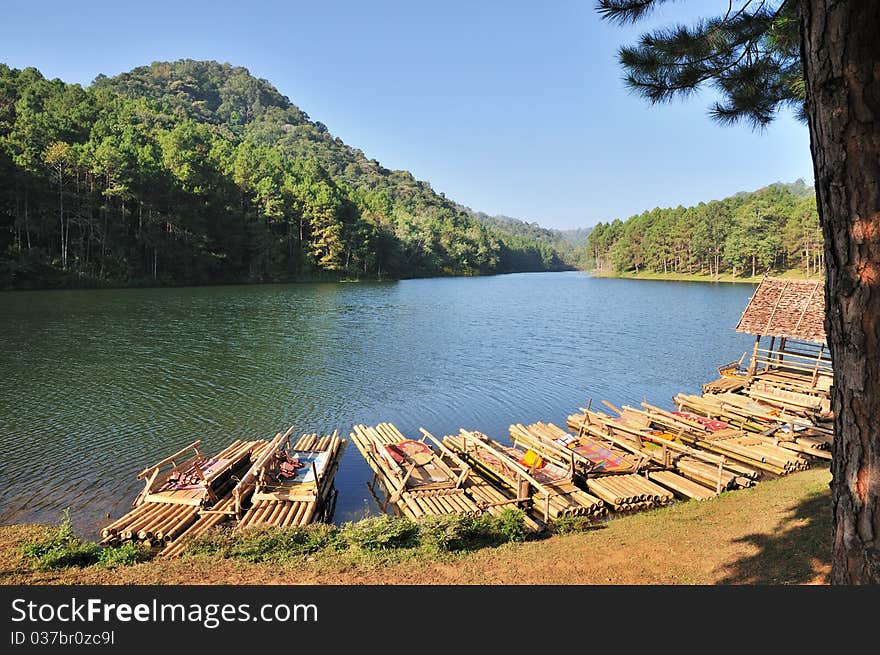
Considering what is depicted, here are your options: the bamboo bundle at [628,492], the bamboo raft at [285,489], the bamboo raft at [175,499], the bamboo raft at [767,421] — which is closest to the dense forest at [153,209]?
the bamboo raft at [175,499]

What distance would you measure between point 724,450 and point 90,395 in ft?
78.3

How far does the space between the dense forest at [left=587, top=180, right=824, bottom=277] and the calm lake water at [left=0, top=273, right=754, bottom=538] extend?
5725 cm

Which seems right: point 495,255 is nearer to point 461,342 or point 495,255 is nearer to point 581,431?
point 461,342

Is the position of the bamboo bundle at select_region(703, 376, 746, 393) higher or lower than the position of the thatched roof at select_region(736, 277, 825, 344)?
lower

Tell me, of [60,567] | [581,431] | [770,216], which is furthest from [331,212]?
[60,567]

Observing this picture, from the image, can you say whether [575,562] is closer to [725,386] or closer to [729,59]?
[729,59]

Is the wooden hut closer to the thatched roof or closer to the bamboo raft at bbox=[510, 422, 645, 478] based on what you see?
the thatched roof

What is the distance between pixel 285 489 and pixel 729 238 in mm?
117553

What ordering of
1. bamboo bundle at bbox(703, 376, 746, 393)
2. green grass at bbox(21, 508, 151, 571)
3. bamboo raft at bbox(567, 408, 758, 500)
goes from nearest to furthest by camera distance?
1. green grass at bbox(21, 508, 151, 571)
2. bamboo raft at bbox(567, 408, 758, 500)
3. bamboo bundle at bbox(703, 376, 746, 393)

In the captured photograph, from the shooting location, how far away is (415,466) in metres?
14.3

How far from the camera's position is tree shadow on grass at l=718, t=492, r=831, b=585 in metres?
7.56

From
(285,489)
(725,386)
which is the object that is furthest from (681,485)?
(725,386)

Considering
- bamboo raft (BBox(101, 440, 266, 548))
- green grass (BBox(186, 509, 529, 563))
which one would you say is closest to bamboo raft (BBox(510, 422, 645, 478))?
green grass (BBox(186, 509, 529, 563))

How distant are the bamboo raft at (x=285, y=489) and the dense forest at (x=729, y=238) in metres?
99.3
